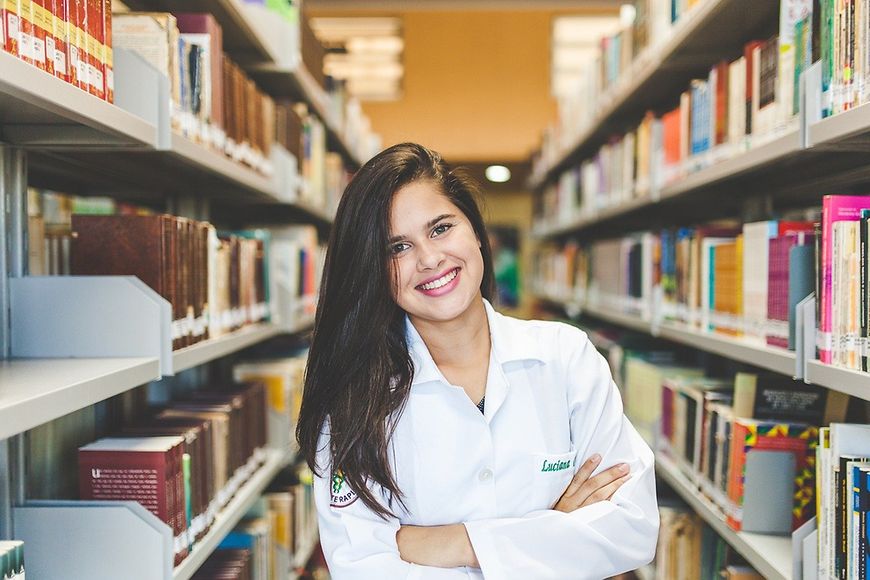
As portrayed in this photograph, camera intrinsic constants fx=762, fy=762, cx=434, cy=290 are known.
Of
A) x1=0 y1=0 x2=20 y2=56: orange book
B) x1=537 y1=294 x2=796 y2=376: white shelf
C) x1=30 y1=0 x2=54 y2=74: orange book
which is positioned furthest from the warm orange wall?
x1=0 y1=0 x2=20 y2=56: orange book

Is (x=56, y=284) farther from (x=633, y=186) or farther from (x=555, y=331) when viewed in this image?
(x=633, y=186)

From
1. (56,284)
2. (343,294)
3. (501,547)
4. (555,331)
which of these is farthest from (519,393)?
(56,284)

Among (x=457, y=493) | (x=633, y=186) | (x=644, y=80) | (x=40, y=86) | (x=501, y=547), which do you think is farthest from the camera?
(x=633, y=186)

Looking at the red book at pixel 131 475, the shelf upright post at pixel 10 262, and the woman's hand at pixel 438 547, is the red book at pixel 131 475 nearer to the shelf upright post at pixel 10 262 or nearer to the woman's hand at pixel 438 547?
the shelf upright post at pixel 10 262

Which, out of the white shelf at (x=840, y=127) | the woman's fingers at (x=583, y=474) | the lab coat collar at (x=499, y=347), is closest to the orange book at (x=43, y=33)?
the lab coat collar at (x=499, y=347)

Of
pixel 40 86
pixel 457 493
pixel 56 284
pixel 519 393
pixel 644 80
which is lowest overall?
pixel 457 493

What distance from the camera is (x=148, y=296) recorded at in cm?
157

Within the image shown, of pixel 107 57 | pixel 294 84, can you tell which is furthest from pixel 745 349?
pixel 294 84

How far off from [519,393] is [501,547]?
0.34m

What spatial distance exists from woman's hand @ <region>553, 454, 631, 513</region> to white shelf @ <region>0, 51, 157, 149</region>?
3.82ft

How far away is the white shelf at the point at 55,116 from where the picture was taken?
1099mm

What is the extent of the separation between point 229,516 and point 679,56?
2.14 m

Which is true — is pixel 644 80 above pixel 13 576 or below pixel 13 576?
above

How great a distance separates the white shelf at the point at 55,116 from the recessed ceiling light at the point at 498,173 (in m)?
5.83
